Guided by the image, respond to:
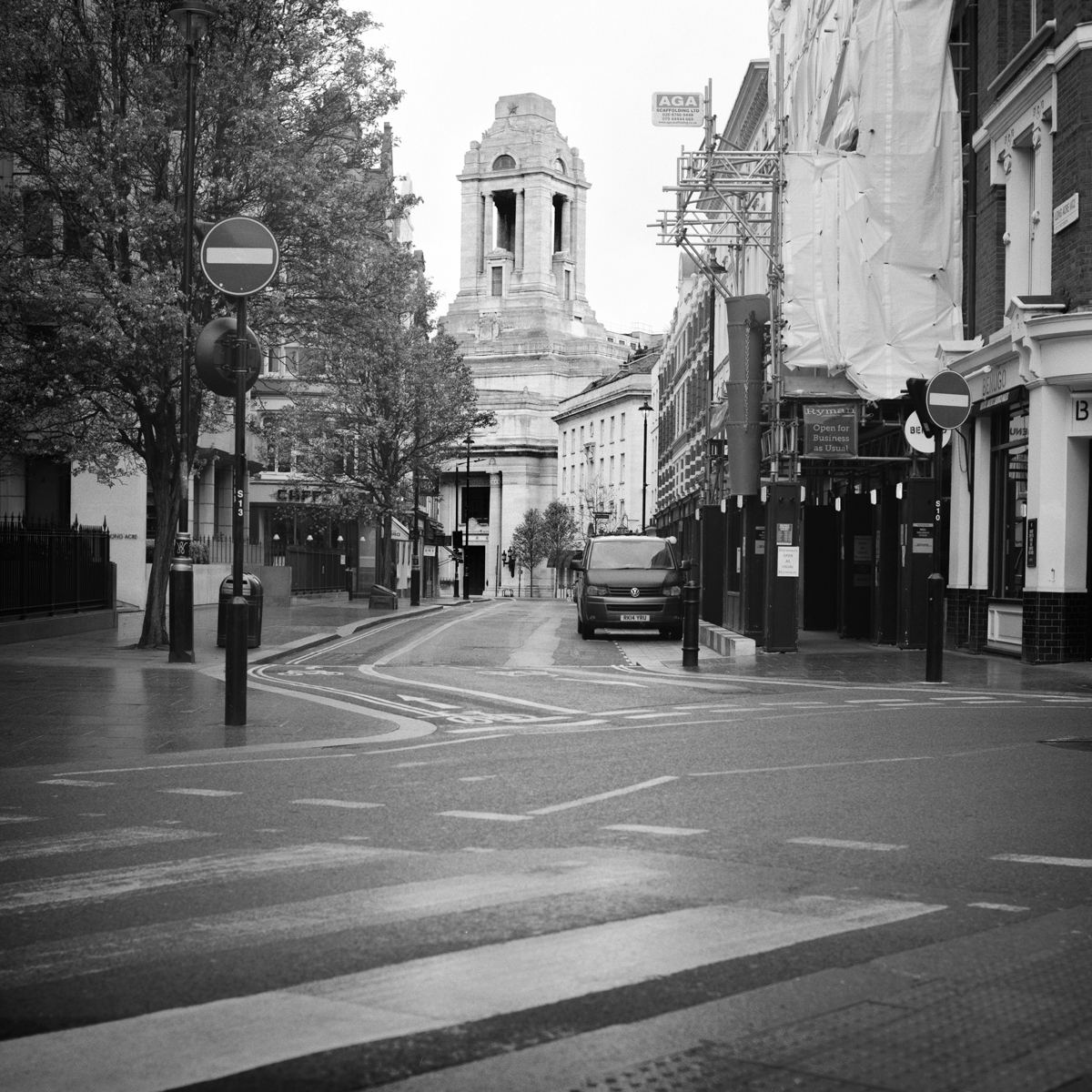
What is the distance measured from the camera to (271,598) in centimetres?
4894

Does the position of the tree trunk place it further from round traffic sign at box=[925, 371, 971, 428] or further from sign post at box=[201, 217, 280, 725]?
round traffic sign at box=[925, 371, 971, 428]

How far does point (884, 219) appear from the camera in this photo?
87.1ft

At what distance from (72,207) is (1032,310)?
12877 millimetres

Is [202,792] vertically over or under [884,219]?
under

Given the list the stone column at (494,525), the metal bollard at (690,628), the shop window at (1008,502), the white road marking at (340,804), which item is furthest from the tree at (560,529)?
the white road marking at (340,804)

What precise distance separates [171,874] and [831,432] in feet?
63.9

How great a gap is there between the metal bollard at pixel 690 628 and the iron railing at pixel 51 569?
10111mm

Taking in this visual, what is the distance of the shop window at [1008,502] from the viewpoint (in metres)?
22.6

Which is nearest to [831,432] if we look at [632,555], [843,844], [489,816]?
[632,555]

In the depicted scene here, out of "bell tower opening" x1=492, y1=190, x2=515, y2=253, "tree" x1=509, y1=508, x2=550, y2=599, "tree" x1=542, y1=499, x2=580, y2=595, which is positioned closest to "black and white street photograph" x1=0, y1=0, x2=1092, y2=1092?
"tree" x1=542, y1=499, x2=580, y2=595

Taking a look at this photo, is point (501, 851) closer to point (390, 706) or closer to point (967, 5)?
point (390, 706)

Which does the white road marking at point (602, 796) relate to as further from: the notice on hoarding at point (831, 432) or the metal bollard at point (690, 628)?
the notice on hoarding at point (831, 432)

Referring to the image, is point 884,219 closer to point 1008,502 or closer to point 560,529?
point 1008,502

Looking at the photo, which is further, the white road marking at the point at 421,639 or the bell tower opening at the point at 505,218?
the bell tower opening at the point at 505,218
